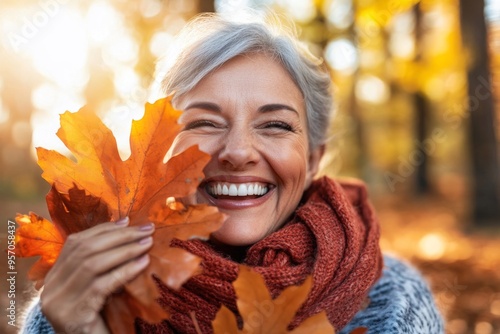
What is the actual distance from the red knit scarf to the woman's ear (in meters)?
0.26

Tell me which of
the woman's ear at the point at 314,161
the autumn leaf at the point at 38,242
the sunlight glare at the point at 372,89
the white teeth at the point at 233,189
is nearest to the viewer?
the autumn leaf at the point at 38,242

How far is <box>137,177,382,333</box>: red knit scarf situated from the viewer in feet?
4.93

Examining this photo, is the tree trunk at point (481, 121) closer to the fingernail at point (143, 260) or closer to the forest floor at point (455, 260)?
the forest floor at point (455, 260)

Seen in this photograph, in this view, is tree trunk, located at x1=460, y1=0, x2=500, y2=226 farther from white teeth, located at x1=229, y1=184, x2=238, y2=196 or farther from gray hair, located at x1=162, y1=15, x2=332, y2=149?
white teeth, located at x1=229, y1=184, x2=238, y2=196

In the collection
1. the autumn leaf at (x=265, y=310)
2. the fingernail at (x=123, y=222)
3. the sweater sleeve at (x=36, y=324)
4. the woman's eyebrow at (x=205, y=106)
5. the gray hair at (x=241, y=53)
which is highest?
the gray hair at (x=241, y=53)

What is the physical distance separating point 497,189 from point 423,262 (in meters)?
2.42

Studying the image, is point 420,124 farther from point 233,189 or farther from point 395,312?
point 233,189

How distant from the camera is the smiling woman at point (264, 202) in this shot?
1523mm

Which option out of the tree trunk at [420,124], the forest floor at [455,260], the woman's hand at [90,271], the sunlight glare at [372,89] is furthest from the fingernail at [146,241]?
the sunlight glare at [372,89]

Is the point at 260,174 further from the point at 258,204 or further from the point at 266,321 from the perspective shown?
the point at 266,321

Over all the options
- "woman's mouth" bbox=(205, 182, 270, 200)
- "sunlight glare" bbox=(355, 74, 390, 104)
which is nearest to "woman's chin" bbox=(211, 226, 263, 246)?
A: "woman's mouth" bbox=(205, 182, 270, 200)

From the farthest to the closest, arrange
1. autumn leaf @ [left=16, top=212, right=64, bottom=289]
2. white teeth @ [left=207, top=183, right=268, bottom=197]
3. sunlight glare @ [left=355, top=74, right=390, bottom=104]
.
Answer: sunlight glare @ [left=355, top=74, right=390, bottom=104] → white teeth @ [left=207, top=183, right=268, bottom=197] → autumn leaf @ [left=16, top=212, right=64, bottom=289]

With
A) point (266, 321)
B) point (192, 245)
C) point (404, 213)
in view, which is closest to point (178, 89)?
point (192, 245)

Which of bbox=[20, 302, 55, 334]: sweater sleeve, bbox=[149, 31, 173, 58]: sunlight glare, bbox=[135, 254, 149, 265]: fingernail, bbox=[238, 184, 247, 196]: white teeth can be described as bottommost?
bbox=[20, 302, 55, 334]: sweater sleeve
